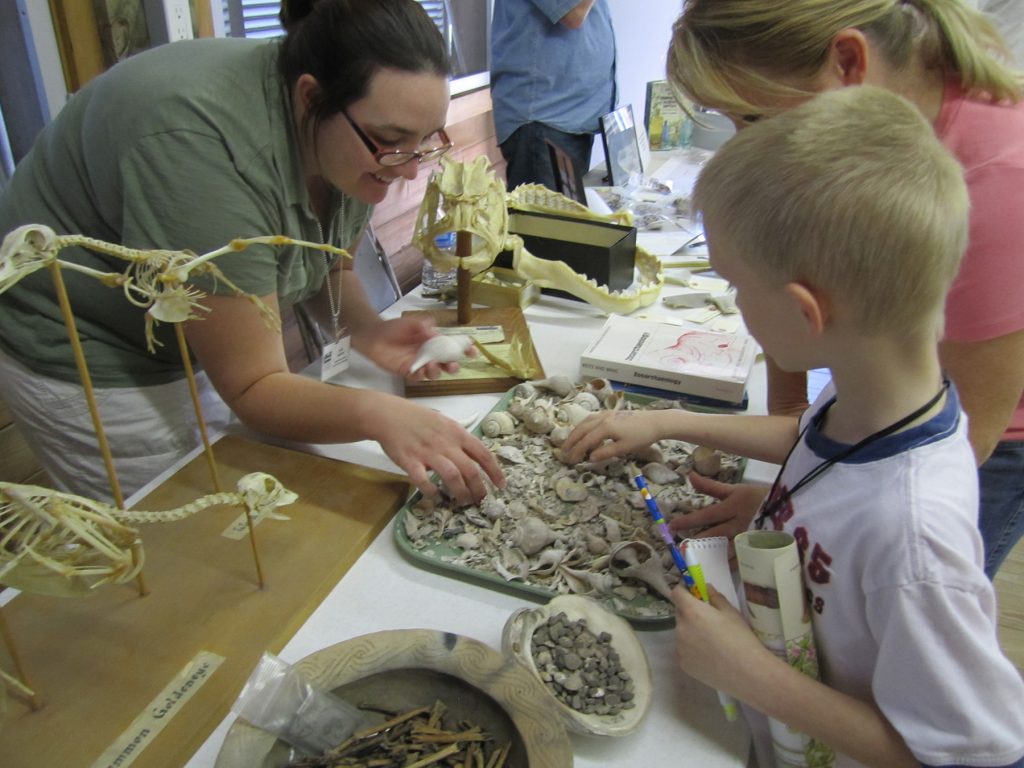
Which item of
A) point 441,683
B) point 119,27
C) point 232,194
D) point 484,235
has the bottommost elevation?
point 441,683

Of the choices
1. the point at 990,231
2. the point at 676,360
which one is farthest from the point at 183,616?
the point at 990,231

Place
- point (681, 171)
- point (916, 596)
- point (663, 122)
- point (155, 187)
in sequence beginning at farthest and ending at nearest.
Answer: point (663, 122), point (681, 171), point (155, 187), point (916, 596)

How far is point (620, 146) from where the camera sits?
2.53 meters

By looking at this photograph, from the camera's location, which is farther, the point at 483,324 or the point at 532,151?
the point at 532,151

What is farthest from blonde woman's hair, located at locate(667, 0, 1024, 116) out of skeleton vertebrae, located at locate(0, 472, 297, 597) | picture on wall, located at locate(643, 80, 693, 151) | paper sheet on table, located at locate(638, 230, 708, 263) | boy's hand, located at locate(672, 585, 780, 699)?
picture on wall, located at locate(643, 80, 693, 151)

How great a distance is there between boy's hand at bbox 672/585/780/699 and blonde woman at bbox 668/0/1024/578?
40 cm

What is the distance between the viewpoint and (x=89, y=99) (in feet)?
3.52

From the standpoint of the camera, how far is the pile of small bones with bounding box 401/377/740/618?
0.92 meters

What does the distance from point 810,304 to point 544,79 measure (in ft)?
6.99

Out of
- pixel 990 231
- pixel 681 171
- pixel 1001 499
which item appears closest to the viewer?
pixel 990 231

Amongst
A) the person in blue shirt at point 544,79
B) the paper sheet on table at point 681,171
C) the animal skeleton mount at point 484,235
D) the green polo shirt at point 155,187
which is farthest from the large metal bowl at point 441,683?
the paper sheet on table at point 681,171

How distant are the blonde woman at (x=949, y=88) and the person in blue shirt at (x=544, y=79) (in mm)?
1543

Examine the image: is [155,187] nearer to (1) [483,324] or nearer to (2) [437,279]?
(1) [483,324]

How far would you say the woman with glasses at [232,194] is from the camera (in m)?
1.00
